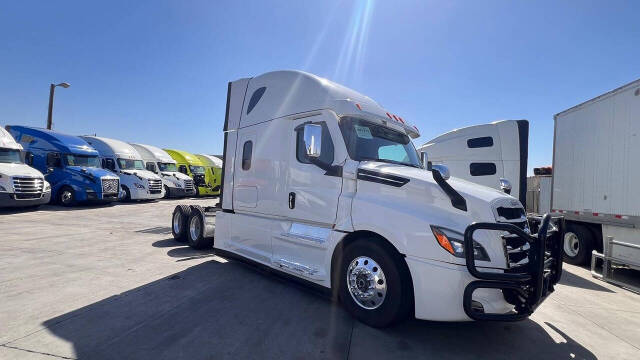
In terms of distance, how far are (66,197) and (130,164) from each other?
4.42 meters

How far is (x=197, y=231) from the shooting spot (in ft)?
24.0

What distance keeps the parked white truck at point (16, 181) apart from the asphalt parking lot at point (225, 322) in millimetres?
8019

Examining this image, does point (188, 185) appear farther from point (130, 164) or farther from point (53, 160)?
point (53, 160)

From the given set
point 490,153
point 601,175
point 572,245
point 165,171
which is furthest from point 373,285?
point 165,171

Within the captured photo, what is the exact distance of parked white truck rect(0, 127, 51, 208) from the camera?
11.5m

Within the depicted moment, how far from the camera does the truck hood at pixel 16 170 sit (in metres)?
11.7

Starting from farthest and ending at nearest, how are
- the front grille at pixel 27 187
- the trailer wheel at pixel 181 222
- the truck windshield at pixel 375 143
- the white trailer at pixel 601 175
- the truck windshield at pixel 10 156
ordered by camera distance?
the truck windshield at pixel 10 156, the front grille at pixel 27 187, the trailer wheel at pixel 181 222, the white trailer at pixel 601 175, the truck windshield at pixel 375 143

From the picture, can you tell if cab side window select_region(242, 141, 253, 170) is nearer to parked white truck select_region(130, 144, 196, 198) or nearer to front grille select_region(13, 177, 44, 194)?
front grille select_region(13, 177, 44, 194)

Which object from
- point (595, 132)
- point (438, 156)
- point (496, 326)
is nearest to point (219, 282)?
point (496, 326)

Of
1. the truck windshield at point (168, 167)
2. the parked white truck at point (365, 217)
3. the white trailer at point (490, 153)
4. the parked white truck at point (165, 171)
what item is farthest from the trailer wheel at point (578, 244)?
the truck windshield at point (168, 167)

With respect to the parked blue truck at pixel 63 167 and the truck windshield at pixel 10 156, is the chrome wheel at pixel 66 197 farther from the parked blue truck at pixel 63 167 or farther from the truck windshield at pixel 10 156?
the truck windshield at pixel 10 156

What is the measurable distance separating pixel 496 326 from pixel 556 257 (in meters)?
1.06

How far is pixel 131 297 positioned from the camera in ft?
13.6

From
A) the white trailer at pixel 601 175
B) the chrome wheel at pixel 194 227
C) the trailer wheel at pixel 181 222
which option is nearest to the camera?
the white trailer at pixel 601 175
